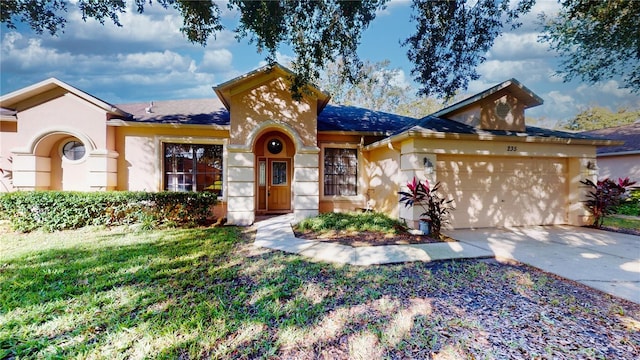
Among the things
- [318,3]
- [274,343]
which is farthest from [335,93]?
[274,343]

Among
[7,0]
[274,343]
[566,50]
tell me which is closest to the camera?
[274,343]

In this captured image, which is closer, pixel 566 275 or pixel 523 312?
pixel 523 312

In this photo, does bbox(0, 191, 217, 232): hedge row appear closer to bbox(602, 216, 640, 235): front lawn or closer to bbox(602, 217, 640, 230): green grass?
bbox(602, 216, 640, 235): front lawn

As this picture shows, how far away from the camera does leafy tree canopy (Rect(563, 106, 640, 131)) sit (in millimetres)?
31422

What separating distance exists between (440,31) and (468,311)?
655 centimetres

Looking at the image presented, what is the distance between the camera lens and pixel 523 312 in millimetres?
3299

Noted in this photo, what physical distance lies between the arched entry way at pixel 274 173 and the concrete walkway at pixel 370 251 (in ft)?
13.3

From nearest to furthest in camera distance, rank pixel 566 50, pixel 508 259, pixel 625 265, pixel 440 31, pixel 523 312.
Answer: pixel 523 312 → pixel 625 265 → pixel 508 259 → pixel 440 31 → pixel 566 50

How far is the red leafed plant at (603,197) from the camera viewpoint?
27.1 feet

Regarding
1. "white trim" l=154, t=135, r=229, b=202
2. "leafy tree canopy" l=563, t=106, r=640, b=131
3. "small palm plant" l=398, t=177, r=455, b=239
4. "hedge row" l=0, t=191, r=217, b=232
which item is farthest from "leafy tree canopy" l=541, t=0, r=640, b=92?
"leafy tree canopy" l=563, t=106, r=640, b=131

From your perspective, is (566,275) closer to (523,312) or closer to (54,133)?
(523,312)

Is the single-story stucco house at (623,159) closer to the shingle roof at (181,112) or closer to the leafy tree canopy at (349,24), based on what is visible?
the leafy tree canopy at (349,24)

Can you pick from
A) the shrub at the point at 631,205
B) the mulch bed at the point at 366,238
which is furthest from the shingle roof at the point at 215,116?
the shrub at the point at 631,205

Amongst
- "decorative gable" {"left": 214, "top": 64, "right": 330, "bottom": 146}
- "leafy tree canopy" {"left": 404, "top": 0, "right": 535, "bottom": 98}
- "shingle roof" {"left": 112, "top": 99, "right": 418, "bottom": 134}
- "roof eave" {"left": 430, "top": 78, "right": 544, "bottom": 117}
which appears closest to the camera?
"leafy tree canopy" {"left": 404, "top": 0, "right": 535, "bottom": 98}
